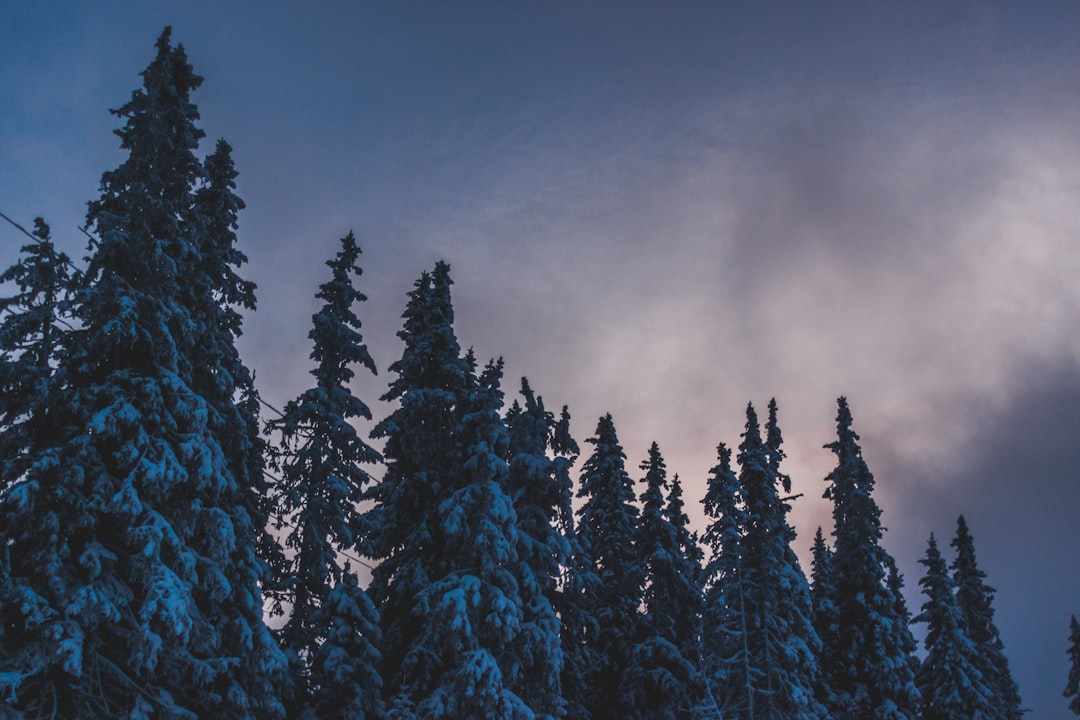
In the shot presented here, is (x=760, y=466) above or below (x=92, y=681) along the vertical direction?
above

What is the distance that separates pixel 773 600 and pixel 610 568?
7310 mm

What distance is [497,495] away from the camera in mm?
23203

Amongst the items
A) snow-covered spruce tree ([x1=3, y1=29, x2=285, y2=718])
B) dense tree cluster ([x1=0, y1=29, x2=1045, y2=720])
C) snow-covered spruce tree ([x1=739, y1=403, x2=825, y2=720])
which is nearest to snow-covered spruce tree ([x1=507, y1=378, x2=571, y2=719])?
dense tree cluster ([x1=0, y1=29, x2=1045, y2=720])

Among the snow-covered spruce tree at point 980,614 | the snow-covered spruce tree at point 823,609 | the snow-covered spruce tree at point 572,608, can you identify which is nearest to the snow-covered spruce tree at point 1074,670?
the snow-covered spruce tree at point 980,614

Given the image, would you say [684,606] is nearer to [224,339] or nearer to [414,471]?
[414,471]

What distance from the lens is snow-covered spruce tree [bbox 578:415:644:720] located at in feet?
110

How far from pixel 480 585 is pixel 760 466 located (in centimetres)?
1879

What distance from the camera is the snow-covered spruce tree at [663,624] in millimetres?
32156

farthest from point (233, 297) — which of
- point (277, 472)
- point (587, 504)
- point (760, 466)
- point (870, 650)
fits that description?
point (870, 650)

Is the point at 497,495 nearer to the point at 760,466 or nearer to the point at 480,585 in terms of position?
the point at 480,585

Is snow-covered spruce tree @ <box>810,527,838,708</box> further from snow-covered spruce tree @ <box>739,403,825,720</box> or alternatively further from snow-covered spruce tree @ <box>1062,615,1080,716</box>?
snow-covered spruce tree @ <box>1062,615,1080,716</box>

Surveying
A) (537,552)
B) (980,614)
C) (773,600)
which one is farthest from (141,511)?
(980,614)

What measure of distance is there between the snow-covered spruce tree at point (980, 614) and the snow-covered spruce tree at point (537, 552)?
1510 inches

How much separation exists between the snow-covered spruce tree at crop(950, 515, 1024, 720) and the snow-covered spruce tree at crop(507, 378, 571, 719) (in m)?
38.3
